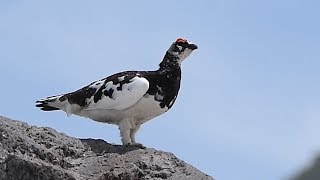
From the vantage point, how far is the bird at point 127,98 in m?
10.8

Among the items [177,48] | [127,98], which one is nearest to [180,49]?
[177,48]

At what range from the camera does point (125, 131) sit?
428 inches

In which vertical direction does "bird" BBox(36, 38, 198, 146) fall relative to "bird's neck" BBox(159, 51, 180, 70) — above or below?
below

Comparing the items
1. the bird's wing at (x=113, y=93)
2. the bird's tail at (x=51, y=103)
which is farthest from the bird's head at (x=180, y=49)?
the bird's tail at (x=51, y=103)

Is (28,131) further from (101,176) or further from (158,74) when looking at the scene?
(158,74)

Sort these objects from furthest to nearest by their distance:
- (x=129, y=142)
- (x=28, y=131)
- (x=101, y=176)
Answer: (x=129, y=142) → (x=28, y=131) → (x=101, y=176)

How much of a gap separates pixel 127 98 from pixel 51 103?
964 mm

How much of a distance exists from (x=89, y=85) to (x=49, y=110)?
55 centimetres

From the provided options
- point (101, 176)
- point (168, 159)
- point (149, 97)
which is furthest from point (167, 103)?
point (101, 176)

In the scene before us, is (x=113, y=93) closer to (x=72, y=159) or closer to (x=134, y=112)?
(x=134, y=112)

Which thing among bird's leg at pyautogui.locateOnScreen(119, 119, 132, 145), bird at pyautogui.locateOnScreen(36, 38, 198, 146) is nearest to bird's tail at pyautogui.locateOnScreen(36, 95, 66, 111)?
bird at pyautogui.locateOnScreen(36, 38, 198, 146)

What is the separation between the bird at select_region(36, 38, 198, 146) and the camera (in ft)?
35.5

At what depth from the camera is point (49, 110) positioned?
11305 mm

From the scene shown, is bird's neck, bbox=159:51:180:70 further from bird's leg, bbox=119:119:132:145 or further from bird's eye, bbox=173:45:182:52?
bird's leg, bbox=119:119:132:145
